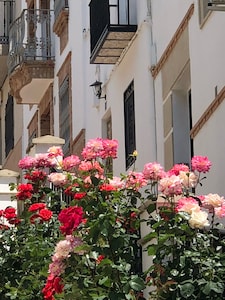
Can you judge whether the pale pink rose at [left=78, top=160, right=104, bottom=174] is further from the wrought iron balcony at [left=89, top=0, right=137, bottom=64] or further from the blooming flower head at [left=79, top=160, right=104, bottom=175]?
the wrought iron balcony at [left=89, top=0, right=137, bottom=64]

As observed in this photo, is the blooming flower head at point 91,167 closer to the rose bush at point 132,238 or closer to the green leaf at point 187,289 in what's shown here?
the rose bush at point 132,238

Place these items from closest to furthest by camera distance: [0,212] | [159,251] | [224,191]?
[159,251] → [224,191] → [0,212]

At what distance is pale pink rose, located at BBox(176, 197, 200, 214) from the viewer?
789 cm

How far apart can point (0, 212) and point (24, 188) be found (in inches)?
26.7

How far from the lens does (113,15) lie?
15773 mm

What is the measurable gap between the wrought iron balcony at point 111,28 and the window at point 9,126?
39.6ft

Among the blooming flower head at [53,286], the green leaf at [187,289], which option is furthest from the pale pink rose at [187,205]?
the blooming flower head at [53,286]

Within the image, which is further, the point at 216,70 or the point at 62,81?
the point at 62,81

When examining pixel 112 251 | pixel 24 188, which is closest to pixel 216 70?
pixel 24 188

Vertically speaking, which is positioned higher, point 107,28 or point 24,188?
point 107,28

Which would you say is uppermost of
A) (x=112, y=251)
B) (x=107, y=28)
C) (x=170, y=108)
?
(x=107, y=28)

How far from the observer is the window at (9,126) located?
92.6ft

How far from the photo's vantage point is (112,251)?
811cm

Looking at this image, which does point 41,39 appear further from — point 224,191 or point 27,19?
point 224,191
